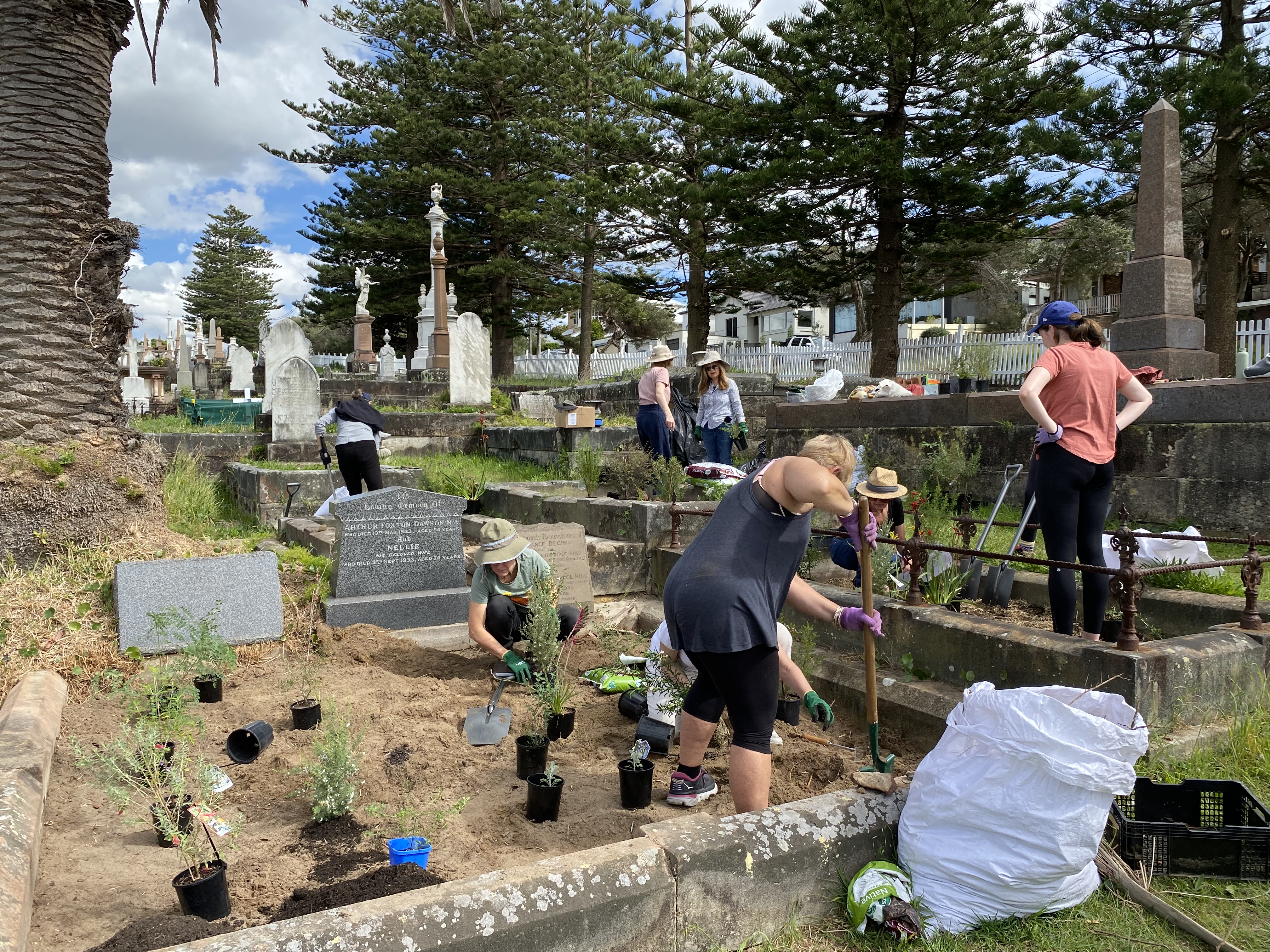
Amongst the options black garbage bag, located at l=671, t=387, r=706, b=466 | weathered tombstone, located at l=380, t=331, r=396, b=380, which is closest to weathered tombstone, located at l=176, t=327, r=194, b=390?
weathered tombstone, located at l=380, t=331, r=396, b=380

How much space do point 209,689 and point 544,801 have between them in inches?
94.0

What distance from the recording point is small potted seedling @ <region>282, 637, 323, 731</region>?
164 inches

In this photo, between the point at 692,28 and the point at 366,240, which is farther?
the point at 366,240

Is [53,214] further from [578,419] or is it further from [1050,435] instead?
[578,419]

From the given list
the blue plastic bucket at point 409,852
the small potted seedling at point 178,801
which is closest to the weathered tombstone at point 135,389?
the small potted seedling at point 178,801

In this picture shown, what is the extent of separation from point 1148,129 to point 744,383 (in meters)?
8.47

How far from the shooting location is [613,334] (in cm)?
4975

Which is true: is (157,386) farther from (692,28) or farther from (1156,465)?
(1156,465)

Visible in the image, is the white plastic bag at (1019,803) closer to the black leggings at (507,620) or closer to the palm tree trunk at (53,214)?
the black leggings at (507,620)

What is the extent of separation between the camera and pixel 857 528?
10.4 feet

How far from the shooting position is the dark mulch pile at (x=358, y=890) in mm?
2439

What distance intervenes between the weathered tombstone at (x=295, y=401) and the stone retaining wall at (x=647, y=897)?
1200 cm

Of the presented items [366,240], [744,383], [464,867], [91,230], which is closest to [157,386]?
[366,240]

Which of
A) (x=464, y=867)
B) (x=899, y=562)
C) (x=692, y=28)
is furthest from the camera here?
(x=692, y=28)
